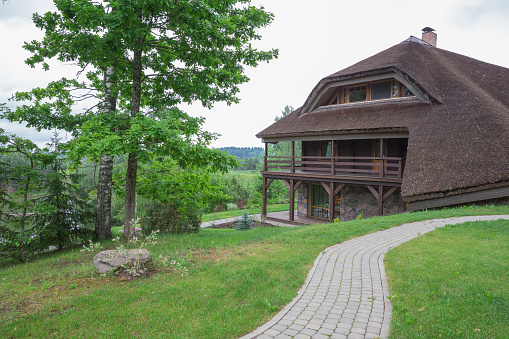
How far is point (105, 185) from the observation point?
38.2 feet

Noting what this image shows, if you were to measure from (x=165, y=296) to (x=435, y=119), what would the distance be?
13173 millimetres

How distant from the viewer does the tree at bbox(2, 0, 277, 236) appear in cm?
839

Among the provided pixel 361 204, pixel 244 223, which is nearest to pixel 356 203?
pixel 361 204

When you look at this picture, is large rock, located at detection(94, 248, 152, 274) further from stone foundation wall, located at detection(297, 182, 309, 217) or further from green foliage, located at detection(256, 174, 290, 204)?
green foliage, located at detection(256, 174, 290, 204)

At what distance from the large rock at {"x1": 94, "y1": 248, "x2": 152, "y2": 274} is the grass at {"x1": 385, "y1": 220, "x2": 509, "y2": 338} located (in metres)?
5.01

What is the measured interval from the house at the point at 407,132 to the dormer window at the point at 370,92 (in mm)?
53

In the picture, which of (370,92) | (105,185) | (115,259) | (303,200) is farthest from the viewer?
(303,200)

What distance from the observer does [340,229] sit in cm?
1070

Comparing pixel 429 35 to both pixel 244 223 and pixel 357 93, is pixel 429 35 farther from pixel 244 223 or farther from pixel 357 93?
pixel 244 223

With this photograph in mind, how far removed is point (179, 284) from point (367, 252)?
15.3 ft

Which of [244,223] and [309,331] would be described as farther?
[244,223]

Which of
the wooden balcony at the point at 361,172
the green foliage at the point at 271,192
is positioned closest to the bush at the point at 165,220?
the wooden balcony at the point at 361,172

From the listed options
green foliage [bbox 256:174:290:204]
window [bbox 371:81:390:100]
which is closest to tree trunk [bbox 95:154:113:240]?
window [bbox 371:81:390:100]

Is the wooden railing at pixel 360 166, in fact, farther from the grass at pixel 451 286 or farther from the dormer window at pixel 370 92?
the grass at pixel 451 286
